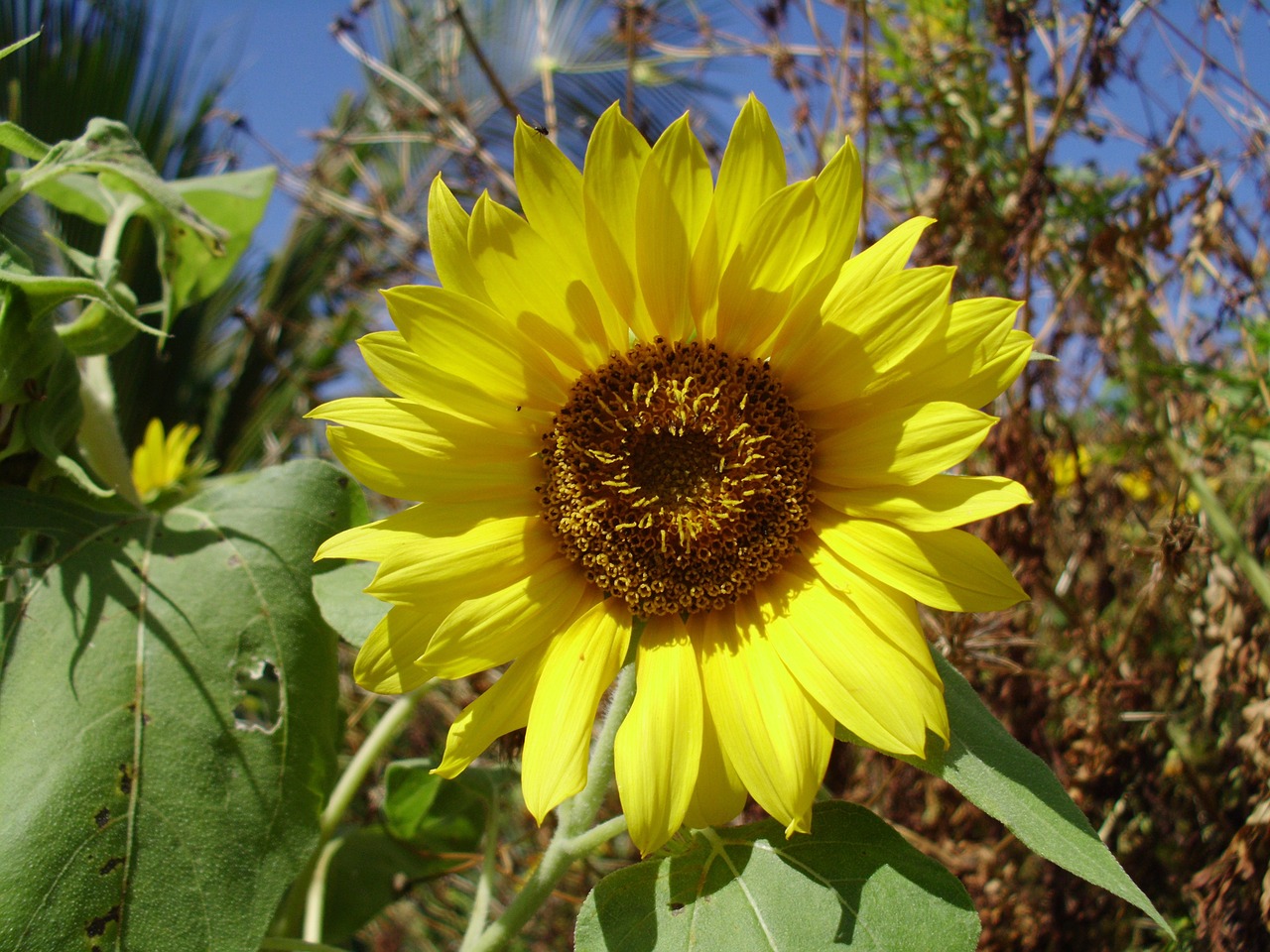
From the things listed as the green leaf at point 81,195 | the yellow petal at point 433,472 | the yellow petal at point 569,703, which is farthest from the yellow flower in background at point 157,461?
the yellow petal at point 569,703

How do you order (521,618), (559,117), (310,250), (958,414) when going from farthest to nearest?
(310,250) < (559,117) < (521,618) < (958,414)

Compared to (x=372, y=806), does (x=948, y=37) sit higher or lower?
higher

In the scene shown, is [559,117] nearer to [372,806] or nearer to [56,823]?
[372,806]

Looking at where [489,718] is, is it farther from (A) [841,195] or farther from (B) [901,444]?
(A) [841,195]

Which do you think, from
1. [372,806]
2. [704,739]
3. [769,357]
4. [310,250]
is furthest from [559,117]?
[704,739]

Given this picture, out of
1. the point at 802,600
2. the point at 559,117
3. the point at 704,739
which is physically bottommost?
the point at 704,739

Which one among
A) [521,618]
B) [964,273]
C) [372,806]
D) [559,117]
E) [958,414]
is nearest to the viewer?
[958,414]

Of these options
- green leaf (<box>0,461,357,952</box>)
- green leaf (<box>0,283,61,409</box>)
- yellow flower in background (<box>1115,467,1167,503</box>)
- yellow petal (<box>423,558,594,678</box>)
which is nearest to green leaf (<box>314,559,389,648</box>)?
green leaf (<box>0,461,357,952</box>)
